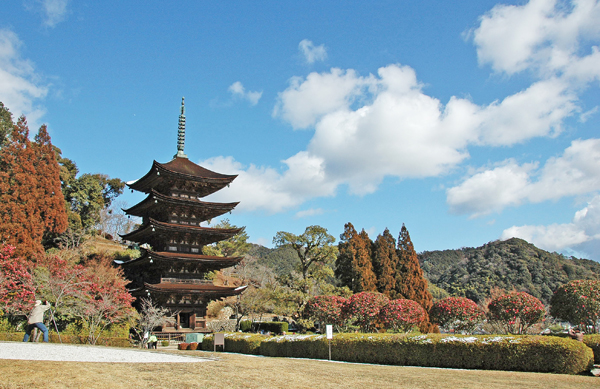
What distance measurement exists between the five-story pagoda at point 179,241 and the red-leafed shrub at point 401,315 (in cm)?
1264

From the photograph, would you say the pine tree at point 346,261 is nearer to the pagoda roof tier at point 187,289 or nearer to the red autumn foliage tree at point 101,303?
the pagoda roof tier at point 187,289

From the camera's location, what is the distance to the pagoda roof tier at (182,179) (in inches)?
1331

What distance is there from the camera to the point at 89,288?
2636 cm

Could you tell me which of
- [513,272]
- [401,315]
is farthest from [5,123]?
[513,272]

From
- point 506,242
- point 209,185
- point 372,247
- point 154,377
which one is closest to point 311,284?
point 209,185

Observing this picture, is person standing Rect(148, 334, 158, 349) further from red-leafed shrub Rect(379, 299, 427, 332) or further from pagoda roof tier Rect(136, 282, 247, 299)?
red-leafed shrub Rect(379, 299, 427, 332)

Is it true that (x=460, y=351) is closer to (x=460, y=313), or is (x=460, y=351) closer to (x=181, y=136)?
(x=460, y=313)

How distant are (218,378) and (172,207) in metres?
25.9

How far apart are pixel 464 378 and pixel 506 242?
69243 millimetres

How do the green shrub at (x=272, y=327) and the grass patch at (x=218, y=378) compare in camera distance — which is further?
the green shrub at (x=272, y=327)

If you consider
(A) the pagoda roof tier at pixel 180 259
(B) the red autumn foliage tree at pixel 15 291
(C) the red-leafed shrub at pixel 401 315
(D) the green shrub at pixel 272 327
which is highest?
(A) the pagoda roof tier at pixel 180 259

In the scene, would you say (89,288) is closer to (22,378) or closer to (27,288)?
(27,288)

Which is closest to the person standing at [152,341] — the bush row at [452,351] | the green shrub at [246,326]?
the bush row at [452,351]

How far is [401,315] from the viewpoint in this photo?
25.4m
